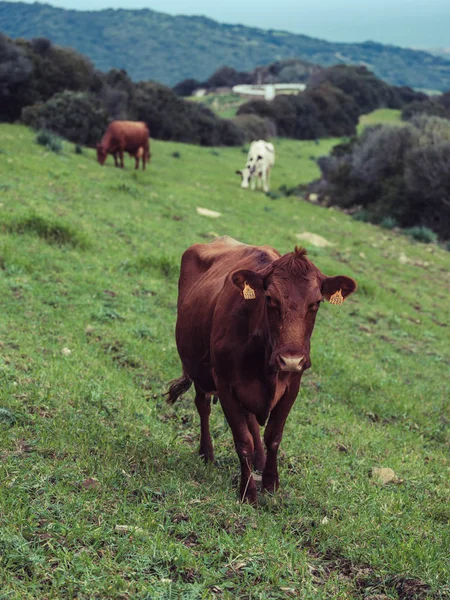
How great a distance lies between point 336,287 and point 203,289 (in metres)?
1.48

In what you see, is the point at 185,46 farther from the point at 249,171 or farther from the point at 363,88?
the point at 249,171

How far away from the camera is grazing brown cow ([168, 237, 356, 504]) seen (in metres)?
4.11

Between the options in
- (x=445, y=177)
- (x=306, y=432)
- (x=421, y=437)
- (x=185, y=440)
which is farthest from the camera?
(x=445, y=177)

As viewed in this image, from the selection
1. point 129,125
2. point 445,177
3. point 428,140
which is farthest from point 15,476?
point 428,140

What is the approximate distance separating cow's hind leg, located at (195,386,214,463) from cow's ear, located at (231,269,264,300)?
64.6 inches

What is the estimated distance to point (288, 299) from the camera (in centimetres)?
410

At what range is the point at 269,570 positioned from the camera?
3.51m

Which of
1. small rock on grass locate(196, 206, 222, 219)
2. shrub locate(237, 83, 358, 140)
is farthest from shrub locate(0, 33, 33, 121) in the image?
shrub locate(237, 83, 358, 140)

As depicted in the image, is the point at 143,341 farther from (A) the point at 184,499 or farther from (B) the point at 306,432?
(A) the point at 184,499

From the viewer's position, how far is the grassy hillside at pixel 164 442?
3500 mm

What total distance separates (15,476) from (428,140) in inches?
1040

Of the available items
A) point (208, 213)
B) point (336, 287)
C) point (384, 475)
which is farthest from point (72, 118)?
point (336, 287)

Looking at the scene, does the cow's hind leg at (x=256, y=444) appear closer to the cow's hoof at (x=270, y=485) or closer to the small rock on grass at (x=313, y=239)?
the cow's hoof at (x=270, y=485)

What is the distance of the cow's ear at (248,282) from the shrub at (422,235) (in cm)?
1936
